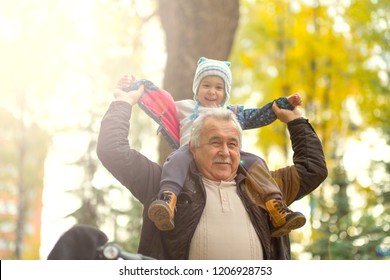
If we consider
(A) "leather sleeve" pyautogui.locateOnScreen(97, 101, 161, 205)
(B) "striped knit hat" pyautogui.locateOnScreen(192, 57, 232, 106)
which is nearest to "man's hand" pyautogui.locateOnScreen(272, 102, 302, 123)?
(B) "striped knit hat" pyautogui.locateOnScreen(192, 57, 232, 106)

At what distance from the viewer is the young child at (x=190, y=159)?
2.59m

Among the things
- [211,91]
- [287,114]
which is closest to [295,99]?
[287,114]

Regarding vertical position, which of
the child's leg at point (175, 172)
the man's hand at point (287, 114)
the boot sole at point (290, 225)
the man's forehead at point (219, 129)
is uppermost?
the man's hand at point (287, 114)

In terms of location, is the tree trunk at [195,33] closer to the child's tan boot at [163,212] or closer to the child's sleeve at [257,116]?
the child's sleeve at [257,116]

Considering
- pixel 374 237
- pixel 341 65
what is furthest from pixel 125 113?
pixel 341 65

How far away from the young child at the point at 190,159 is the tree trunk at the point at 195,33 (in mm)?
2335

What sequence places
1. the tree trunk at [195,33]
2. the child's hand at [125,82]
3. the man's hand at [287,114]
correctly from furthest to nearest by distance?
the tree trunk at [195,33] → the man's hand at [287,114] → the child's hand at [125,82]

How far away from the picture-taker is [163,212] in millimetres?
2508

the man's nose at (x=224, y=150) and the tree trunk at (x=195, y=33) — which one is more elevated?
the tree trunk at (x=195, y=33)

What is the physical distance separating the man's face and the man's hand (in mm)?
351

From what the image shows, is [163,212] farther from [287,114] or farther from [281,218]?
[287,114]

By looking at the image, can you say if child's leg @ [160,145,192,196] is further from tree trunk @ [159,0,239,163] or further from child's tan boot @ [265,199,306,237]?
tree trunk @ [159,0,239,163]

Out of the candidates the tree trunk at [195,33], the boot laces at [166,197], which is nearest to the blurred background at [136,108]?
the tree trunk at [195,33]
